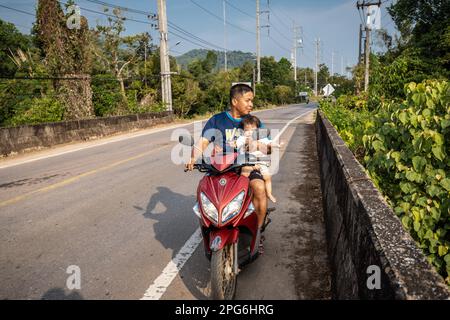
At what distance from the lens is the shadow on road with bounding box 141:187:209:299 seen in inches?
140

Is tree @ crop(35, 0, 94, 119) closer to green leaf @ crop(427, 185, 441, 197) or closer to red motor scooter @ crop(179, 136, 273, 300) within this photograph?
red motor scooter @ crop(179, 136, 273, 300)

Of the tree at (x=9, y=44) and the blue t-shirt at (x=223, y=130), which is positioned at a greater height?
the tree at (x=9, y=44)

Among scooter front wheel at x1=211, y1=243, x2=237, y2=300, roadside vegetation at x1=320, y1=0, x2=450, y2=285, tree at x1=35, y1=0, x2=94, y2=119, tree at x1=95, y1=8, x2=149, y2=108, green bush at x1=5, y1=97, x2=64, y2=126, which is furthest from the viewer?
tree at x1=95, y1=8, x2=149, y2=108

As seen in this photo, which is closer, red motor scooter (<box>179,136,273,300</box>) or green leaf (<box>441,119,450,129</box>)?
Result: red motor scooter (<box>179,136,273,300</box>)

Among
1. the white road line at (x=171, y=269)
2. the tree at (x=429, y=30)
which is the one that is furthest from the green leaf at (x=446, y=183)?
the tree at (x=429, y=30)

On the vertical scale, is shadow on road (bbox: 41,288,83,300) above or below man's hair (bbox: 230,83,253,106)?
below

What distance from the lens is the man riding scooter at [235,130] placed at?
3730mm

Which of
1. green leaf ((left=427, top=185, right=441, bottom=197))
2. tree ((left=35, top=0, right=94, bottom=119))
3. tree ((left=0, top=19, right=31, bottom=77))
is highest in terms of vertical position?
tree ((left=0, top=19, right=31, bottom=77))

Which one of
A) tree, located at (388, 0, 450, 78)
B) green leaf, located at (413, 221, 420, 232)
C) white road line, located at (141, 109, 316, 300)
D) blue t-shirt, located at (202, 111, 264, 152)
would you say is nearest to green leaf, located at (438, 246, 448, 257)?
green leaf, located at (413, 221, 420, 232)

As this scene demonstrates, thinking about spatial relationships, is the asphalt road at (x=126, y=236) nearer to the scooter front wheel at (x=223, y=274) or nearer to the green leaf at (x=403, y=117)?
the scooter front wheel at (x=223, y=274)

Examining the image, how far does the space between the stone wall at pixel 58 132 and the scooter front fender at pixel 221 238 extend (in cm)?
1103

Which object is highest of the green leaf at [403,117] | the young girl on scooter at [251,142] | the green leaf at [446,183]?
the green leaf at [403,117]
